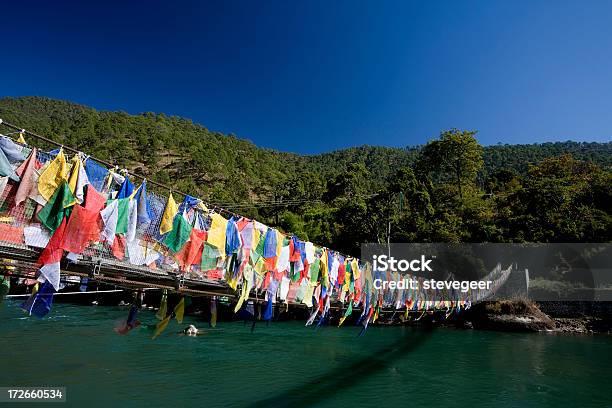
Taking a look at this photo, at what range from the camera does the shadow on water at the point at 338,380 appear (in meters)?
7.66

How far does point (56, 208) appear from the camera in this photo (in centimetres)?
326

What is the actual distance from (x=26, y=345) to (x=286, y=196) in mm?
28353

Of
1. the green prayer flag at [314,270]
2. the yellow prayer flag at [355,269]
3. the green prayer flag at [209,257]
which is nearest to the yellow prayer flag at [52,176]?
the green prayer flag at [209,257]

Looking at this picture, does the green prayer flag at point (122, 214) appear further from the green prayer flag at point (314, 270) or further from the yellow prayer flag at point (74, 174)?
the green prayer flag at point (314, 270)

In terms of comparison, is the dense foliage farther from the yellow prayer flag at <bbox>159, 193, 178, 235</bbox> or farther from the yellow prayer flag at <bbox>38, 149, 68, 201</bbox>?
the yellow prayer flag at <bbox>38, 149, 68, 201</bbox>

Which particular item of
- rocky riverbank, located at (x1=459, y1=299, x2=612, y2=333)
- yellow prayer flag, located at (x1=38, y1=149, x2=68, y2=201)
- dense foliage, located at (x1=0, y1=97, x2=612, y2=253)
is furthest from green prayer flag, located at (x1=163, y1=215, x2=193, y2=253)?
dense foliage, located at (x1=0, y1=97, x2=612, y2=253)

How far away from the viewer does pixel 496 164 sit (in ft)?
199

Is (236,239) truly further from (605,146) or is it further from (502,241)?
(605,146)

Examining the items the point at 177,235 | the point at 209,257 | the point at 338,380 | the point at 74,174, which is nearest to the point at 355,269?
the point at 338,380

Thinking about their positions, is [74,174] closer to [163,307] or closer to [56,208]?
[56,208]

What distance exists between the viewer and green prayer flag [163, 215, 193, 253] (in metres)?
4.29

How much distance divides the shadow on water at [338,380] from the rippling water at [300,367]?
0.09 feet

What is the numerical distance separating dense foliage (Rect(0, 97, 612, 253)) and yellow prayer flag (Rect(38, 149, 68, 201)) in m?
23.8

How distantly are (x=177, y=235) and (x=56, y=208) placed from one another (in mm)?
1283
